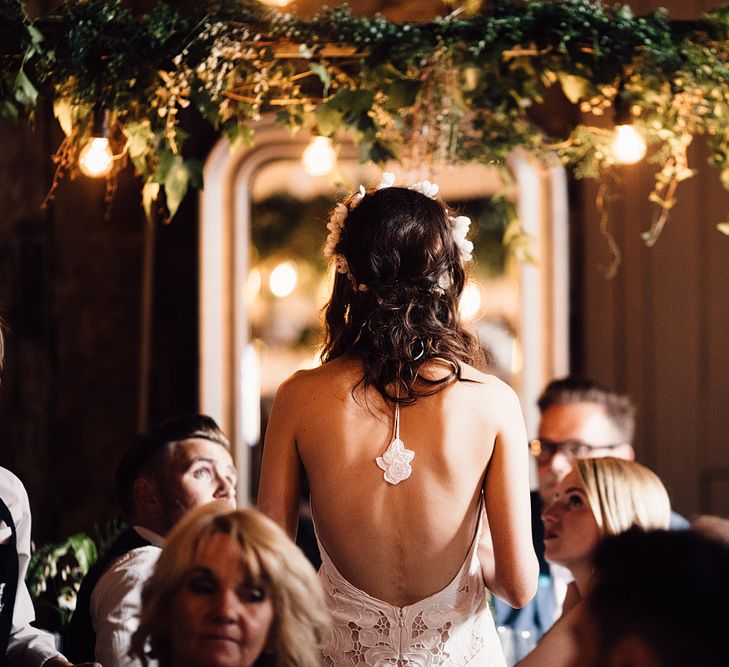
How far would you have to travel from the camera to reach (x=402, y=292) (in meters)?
2.10

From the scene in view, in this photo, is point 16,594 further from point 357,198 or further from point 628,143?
point 628,143

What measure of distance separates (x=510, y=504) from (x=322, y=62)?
1594 mm

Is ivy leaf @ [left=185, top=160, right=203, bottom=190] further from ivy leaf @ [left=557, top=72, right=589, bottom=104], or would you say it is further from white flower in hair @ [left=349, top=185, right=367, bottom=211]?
ivy leaf @ [left=557, top=72, right=589, bottom=104]

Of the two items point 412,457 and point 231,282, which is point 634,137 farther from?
point 231,282

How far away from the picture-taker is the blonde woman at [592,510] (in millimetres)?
2539

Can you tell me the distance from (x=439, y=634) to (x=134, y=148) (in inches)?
67.6

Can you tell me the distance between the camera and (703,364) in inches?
190

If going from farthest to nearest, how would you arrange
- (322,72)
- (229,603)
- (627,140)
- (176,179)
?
(627,140)
(176,179)
(322,72)
(229,603)

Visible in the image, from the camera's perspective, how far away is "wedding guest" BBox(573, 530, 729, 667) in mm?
1247

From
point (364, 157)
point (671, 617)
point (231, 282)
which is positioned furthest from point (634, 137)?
point (231, 282)

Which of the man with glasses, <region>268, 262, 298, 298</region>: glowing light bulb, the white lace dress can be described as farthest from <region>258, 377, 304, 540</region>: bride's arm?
<region>268, 262, 298, 298</region>: glowing light bulb

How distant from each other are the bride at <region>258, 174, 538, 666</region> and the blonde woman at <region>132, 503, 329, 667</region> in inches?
16.4

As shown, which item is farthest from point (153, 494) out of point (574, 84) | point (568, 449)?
point (574, 84)

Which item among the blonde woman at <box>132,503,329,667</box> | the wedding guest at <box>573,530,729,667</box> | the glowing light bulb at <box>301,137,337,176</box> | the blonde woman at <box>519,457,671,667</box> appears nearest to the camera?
the wedding guest at <box>573,530,729,667</box>
